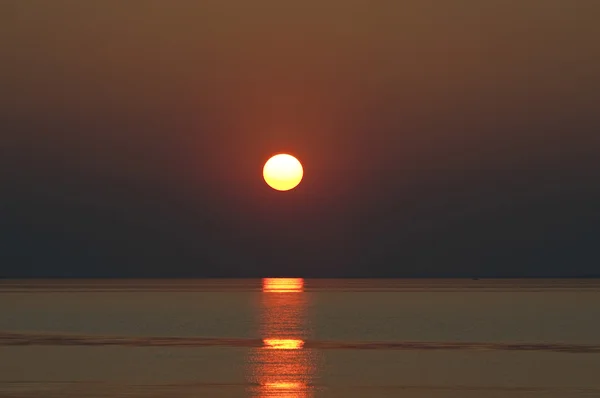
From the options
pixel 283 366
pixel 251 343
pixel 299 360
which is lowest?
pixel 283 366

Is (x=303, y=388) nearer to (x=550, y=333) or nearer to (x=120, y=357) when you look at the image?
(x=120, y=357)

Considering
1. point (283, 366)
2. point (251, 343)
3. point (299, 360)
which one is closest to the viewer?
point (283, 366)

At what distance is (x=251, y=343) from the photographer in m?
42.4

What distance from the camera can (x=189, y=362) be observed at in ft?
108

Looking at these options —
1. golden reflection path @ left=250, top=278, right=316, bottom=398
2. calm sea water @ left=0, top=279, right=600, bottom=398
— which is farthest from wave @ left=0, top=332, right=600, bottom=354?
golden reflection path @ left=250, top=278, right=316, bottom=398

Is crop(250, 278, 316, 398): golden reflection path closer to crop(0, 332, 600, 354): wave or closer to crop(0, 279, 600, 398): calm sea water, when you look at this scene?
crop(0, 279, 600, 398): calm sea water

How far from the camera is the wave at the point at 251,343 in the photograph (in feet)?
130

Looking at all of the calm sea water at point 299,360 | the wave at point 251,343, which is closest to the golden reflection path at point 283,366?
the calm sea water at point 299,360

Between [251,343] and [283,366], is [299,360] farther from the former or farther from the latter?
[251,343]

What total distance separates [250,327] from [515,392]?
105 ft

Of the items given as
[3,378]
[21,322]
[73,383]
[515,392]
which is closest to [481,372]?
[515,392]

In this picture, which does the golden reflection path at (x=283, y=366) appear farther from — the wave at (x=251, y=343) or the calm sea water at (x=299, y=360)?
the wave at (x=251, y=343)

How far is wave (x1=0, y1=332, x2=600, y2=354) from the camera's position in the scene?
3966 cm

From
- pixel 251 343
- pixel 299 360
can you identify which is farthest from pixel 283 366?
pixel 251 343
